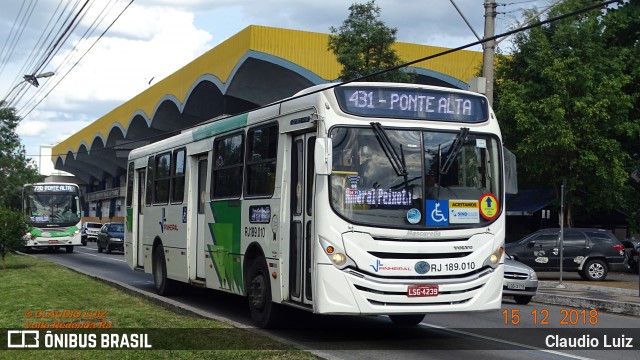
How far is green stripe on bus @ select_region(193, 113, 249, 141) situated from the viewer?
13.6 meters

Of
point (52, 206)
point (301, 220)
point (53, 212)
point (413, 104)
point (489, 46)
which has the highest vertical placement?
point (489, 46)

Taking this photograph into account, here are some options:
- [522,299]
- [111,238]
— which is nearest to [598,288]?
[522,299]

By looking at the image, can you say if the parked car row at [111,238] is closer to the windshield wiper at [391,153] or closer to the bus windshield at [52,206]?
the bus windshield at [52,206]

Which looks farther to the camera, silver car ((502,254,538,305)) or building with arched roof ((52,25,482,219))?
building with arched roof ((52,25,482,219))

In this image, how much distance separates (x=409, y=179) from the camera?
34.7ft

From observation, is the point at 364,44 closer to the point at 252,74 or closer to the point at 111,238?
the point at 252,74

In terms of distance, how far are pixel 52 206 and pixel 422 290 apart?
31.6m

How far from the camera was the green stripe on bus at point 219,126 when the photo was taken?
1359 centimetres

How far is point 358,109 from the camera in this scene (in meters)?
10.8

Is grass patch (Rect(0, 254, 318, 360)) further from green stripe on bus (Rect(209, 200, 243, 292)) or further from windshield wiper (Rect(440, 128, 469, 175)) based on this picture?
windshield wiper (Rect(440, 128, 469, 175))

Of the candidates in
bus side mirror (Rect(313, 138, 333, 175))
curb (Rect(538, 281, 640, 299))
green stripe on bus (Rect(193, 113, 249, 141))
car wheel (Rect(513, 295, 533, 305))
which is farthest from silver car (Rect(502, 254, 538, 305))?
bus side mirror (Rect(313, 138, 333, 175))

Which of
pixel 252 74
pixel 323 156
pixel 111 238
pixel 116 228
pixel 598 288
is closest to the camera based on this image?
pixel 323 156

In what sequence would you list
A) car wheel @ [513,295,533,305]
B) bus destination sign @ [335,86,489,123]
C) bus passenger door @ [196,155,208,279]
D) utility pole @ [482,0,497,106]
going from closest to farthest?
bus destination sign @ [335,86,489,123] → bus passenger door @ [196,155,208,279] → car wheel @ [513,295,533,305] → utility pole @ [482,0,497,106]

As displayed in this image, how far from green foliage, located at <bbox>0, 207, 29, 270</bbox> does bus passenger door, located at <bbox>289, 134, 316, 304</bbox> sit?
16163mm
